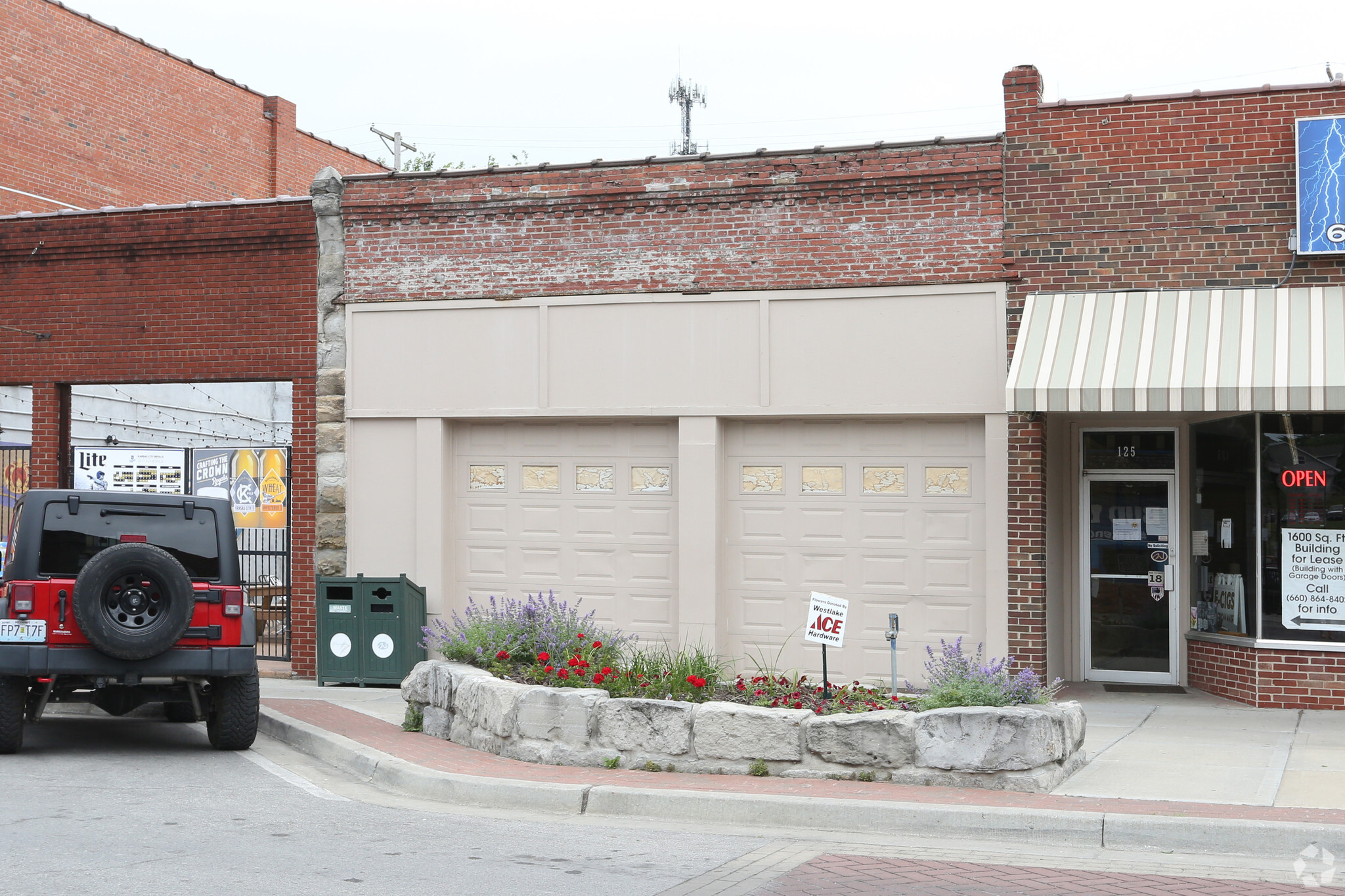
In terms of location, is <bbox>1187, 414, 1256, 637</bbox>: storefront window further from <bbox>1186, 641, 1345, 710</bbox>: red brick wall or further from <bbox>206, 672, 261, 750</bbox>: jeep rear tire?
<bbox>206, 672, 261, 750</bbox>: jeep rear tire

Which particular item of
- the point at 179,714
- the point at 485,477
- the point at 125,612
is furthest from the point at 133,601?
the point at 485,477

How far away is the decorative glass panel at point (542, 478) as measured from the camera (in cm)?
1474

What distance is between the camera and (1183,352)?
12.0m

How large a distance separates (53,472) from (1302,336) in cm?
1372

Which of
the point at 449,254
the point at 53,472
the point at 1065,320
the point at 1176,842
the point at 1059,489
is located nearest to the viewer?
the point at 1176,842

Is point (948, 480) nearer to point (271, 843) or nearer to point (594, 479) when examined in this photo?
point (594, 479)

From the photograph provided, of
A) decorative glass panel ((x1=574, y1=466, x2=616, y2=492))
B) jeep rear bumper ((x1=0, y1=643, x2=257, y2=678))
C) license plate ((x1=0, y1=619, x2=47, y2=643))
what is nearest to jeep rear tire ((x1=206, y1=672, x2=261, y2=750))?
jeep rear bumper ((x1=0, y1=643, x2=257, y2=678))

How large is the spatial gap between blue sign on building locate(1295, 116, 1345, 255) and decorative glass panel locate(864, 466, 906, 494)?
4.20 meters

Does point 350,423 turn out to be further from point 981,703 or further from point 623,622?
point 981,703

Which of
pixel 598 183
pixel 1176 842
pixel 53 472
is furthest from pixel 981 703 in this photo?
pixel 53 472

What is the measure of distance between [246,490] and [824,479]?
7065mm

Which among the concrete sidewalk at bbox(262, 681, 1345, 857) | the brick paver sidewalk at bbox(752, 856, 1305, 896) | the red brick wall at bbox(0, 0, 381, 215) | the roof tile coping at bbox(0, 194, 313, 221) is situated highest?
the red brick wall at bbox(0, 0, 381, 215)

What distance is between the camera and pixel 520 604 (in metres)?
11.9

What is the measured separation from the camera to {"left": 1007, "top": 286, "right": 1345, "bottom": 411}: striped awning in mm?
11484
